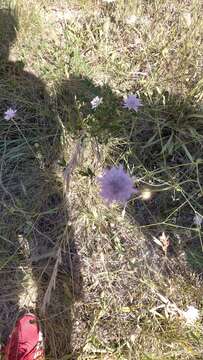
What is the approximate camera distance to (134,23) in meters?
2.10

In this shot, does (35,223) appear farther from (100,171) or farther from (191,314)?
(191,314)

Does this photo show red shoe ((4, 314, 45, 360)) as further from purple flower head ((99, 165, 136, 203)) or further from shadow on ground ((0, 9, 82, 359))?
purple flower head ((99, 165, 136, 203))

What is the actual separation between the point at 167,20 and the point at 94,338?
1.54m

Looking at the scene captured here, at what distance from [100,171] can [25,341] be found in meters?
0.74

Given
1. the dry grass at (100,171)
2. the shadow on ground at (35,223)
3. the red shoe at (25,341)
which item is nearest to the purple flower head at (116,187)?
the dry grass at (100,171)

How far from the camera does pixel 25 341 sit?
5.11 ft

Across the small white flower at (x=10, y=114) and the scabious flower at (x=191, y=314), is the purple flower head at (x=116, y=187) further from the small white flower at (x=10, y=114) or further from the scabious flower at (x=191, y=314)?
the small white flower at (x=10, y=114)

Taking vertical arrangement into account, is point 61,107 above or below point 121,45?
below

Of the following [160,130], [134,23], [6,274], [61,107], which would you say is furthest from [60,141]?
[134,23]

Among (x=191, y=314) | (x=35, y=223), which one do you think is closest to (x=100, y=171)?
(x=35, y=223)

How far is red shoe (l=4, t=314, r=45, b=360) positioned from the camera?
1547 millimetres

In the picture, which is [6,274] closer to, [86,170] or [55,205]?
[55,205]

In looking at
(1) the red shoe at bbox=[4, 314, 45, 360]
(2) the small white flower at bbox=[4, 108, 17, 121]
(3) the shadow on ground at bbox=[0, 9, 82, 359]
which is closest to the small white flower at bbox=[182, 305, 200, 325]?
(3) the shadow on ground at bbox=[0, 9, 82, 359]

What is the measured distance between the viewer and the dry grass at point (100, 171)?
153 cm
